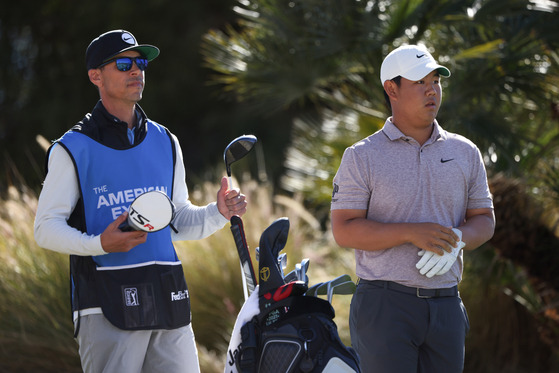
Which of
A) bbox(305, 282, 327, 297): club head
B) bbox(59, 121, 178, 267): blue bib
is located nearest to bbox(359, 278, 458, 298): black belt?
bbox(305, 282, 327, 297): club head

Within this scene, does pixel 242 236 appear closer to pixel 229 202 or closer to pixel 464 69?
pixel 229 202

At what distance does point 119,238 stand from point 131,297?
31 centimetres

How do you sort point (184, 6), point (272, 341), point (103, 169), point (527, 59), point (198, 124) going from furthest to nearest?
point (198, 124)
point (184, 6)
point (527, 59)
point (103, 169)
point (272, 341)

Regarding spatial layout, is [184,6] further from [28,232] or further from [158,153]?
[158,153]

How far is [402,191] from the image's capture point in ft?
11.1

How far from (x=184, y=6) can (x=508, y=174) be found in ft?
31.9

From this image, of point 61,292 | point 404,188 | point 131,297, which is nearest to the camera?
point 131,297

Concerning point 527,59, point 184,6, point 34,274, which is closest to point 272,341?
point 34,274

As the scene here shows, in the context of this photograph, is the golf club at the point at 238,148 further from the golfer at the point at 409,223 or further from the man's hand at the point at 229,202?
the golfer at the point at 409,223

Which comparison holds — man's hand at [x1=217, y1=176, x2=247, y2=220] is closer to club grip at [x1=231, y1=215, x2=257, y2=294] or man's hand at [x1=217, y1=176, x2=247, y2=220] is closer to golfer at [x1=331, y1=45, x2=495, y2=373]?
club grip at [x1=231, y1=215, x2=257, y2=294]

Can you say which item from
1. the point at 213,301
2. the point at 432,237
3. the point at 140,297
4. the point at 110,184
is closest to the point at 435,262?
the point at 432,237

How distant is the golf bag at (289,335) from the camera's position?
2848 millimetres

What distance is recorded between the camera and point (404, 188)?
338 centimetres

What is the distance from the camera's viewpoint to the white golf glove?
328 centimetres
